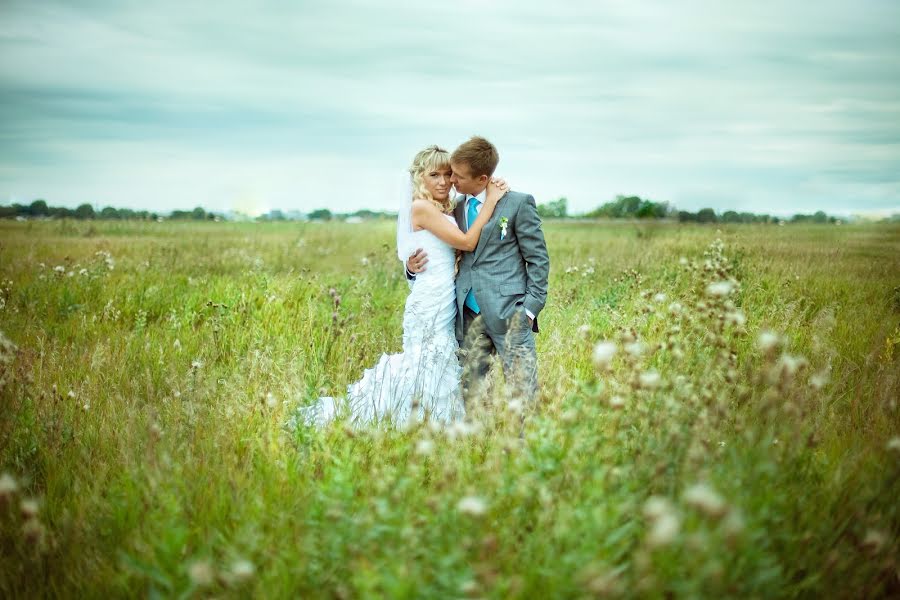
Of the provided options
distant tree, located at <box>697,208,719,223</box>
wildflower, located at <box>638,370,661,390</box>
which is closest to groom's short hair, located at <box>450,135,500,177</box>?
wildflower, located at <box>638,370,661,390</box>

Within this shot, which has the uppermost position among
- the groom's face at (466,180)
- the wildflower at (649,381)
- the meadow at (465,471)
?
the groom's face at (466,180)

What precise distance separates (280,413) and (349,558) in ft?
6.51

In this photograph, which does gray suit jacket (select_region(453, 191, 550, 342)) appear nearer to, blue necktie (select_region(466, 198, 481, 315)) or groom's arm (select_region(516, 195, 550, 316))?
groom's arm (select_region(516, 195, 550, 316))

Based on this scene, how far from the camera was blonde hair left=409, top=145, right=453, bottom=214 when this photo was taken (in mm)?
4633

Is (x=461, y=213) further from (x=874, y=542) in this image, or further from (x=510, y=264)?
(x=874, y=542)

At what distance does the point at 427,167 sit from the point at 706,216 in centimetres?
1174

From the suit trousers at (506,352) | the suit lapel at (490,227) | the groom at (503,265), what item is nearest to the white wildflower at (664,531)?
the suit trousers at (506,352)

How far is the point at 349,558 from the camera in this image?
2309 millimetres

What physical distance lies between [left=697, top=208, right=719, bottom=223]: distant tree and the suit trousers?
10.6 meters

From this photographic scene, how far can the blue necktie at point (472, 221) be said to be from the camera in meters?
4.55

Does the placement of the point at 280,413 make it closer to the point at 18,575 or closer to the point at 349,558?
the point at 18,575

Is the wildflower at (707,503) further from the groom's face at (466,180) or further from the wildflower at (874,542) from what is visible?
the groom's face at (466,180)

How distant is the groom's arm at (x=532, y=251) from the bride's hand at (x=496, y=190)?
0.55ft

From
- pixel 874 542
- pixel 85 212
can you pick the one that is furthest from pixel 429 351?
pixel 85 212
